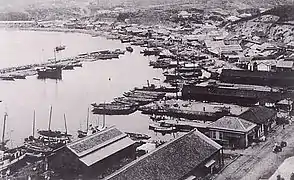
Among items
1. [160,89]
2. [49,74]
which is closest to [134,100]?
[160,89]

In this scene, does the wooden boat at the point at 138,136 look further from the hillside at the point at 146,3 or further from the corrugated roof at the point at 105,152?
the hillside at the point at 146,3

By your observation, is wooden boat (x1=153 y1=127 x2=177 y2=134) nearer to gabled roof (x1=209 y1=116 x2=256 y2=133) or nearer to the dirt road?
gabled roof (x1=209 y1=116 x2=256 y2=133)

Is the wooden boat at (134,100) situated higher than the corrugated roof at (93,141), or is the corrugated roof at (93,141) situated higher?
the corrugated roof at (93,141)

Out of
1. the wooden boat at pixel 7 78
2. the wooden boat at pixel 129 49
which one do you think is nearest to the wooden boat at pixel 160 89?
the wooden boat at pixel 7 78

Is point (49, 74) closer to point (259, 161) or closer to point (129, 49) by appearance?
point (129, 49)

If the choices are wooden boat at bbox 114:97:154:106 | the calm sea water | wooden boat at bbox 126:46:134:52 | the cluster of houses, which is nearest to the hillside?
the cluster of houses

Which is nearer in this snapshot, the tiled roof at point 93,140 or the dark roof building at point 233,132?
the tiled roof at point 93,140

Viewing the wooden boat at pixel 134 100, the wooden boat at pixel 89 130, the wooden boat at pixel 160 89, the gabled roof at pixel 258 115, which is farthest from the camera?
the wooden boat at pixel 160 89
